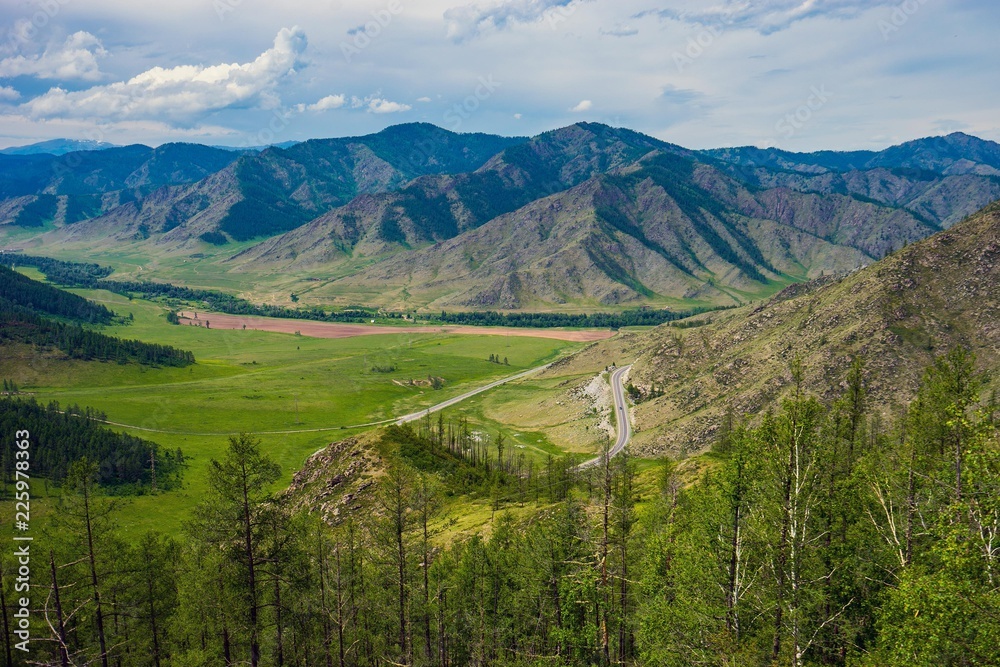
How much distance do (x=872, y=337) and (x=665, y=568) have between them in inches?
5224

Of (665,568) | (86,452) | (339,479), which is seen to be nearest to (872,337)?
(339,479)

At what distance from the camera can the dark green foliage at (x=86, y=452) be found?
155 meters

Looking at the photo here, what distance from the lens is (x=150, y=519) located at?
13938 centimetres

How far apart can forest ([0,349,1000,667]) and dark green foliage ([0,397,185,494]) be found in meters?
113

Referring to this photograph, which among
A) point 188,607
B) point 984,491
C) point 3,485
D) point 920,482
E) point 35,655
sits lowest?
point 3,485

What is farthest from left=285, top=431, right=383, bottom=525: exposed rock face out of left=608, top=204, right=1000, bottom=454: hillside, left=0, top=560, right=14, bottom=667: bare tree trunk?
left=608, top=204, right=1000, bottom=454: hillside

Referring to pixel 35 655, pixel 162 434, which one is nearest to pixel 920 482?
pixel 35 655

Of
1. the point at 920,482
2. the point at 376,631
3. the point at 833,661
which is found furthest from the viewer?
the point at 376,631

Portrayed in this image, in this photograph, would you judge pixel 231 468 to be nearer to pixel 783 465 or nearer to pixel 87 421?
pixel 783 465

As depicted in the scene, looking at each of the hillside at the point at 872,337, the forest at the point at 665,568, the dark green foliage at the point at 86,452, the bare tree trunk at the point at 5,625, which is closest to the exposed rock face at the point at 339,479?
the forest at the point at 665,568

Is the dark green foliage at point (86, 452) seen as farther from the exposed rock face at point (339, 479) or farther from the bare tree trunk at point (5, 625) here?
the bare tree trunk at point (5, 625)

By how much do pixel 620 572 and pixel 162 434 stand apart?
196671 mm

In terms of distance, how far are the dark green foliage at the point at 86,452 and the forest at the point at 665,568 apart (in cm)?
11307

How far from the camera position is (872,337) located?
465 feet
